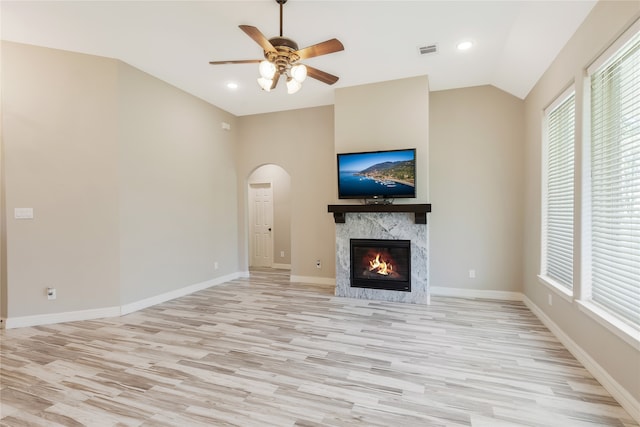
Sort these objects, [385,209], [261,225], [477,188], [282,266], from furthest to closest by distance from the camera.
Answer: [261,225] → [282,266] → [477,188] → [385,209]

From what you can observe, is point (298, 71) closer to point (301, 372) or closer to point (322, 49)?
point (322, 49)

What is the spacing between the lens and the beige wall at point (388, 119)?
13.7 ft

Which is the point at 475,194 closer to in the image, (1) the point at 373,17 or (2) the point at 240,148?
(1) the point at 373,17

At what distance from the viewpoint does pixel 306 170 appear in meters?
5.41

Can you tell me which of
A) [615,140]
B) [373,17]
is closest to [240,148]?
[373,17]

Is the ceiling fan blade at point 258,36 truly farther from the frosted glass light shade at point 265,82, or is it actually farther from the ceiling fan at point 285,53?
the frosted glass light shade at point 265,82

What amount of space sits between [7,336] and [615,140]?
5.94m

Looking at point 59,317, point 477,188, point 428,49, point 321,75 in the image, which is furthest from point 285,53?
point 59,317

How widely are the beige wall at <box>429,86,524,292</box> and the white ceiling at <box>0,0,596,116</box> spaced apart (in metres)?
0.40

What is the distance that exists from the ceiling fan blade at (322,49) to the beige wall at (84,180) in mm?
2691

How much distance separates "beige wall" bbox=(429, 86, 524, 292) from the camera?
14.1 ft

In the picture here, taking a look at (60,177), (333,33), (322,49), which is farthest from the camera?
(60,177)

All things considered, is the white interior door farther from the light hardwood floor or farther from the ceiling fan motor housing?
the ceiling fan motor housing

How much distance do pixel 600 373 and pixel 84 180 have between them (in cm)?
547
